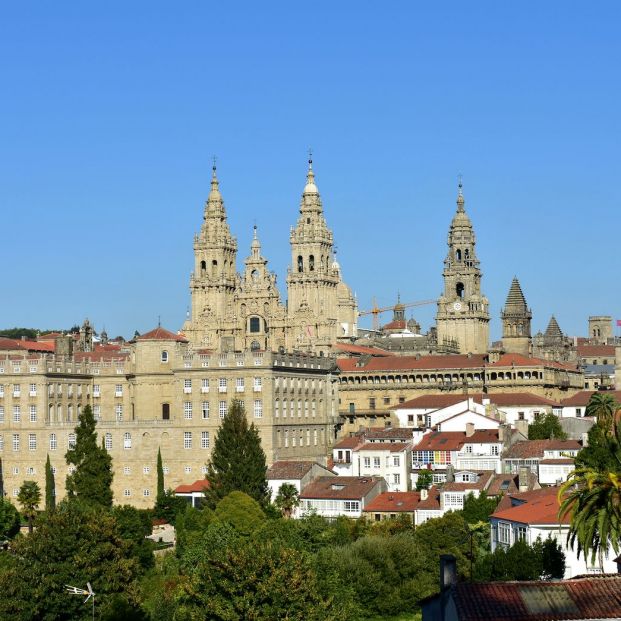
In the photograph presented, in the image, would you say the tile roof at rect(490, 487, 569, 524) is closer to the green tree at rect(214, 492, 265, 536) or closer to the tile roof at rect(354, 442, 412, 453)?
the green tree at rect(214, 492, 265, 536)

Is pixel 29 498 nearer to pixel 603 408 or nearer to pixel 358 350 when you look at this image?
pixel 603 408

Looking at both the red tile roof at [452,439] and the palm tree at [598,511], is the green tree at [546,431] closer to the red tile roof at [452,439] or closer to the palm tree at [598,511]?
the red tile roof at [452,439]

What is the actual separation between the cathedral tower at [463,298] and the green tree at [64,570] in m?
106

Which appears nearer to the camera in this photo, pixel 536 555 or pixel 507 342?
pixel 536 555

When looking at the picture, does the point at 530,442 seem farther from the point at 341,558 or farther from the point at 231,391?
the point at 341,558

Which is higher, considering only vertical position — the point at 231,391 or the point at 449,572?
the point at 231,391

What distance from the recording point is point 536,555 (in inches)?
2507

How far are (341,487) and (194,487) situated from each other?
1329cm

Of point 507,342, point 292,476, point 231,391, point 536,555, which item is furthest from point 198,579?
point 507,342

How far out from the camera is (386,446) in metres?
111

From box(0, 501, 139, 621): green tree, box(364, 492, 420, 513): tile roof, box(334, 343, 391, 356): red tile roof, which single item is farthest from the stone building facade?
box(334, 343, 391, 356): red tile roof

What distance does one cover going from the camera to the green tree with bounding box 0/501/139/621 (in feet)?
224

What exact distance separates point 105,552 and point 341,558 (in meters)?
11.1

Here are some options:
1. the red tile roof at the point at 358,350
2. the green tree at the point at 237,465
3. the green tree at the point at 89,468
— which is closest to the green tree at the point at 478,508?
the green tree at the point at 237,465
